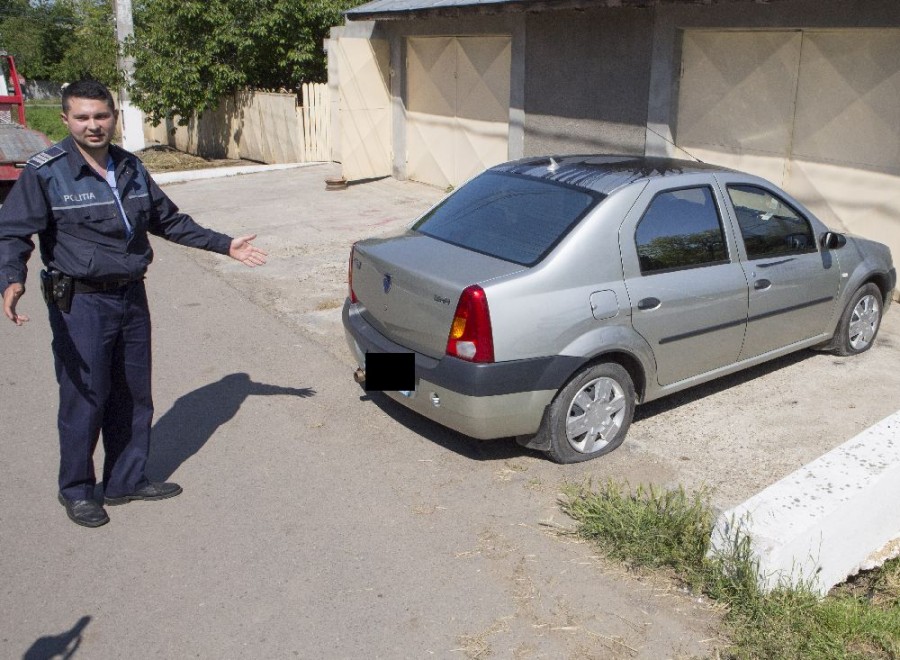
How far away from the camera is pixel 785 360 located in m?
6.97

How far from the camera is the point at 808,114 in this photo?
9055 mm

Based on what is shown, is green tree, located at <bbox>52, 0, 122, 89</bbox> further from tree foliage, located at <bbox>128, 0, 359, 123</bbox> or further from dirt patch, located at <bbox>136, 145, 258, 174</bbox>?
tree foliage, located at <bbox>128, 0, 359, 123</bbox>

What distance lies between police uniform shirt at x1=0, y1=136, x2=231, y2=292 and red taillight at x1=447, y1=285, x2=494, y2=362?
1.54 m

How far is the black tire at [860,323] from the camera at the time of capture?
6734 millimetres

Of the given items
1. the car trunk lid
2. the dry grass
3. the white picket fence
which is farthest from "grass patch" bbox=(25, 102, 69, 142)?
the car trunk lid

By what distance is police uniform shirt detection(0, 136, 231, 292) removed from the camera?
4.04m

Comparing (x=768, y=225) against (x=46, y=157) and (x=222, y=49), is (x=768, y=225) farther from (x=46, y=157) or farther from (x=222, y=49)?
(x=222, y=49)

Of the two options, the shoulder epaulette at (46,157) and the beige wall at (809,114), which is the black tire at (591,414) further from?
the beige wall at (809,114)

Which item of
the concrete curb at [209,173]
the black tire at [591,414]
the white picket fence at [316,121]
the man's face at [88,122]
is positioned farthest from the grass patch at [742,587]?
the white picket fence at [316,121]

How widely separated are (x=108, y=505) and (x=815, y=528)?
10.9 ft

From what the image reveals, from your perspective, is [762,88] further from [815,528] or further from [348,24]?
[348,24]

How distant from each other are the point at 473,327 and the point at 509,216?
99 cm

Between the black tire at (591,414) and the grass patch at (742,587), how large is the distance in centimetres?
40

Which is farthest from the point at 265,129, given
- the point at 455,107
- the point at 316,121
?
the point at 455,107
